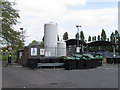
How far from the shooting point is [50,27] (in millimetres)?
29156

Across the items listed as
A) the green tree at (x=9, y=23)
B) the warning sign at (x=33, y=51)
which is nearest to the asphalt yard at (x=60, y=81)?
the warning sign at (x=33, y=51)

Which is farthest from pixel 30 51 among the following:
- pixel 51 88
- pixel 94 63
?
pixel 51 88

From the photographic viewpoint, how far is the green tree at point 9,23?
37125 mm

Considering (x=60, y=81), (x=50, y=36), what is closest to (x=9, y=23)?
(x=50, y=36)

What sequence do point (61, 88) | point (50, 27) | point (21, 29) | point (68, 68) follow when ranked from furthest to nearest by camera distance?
point (21, 29), point (50, 27), point (68, 68), point (61, 88)

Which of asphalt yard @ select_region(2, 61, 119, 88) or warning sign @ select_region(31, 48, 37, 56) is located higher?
warning sign @ select_region(31, 48, 37, 56)

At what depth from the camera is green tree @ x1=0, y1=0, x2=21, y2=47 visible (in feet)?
122

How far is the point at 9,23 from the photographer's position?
38656mm

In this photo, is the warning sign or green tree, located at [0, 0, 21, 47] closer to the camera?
the warning sign

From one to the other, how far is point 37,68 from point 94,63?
261 inches

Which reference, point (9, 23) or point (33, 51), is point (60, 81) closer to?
point (33, 51)

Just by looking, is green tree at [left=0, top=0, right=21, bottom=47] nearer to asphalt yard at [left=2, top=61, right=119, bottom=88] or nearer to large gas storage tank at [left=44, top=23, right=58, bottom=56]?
large gas storage tank at [left=44, top=23, right=58, bottom=56]

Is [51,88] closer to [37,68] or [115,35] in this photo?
[37,68]

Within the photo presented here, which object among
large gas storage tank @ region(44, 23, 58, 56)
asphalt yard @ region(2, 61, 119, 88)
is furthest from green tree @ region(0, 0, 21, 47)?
asphalt yard @ region(2, 61, 119, 88)
